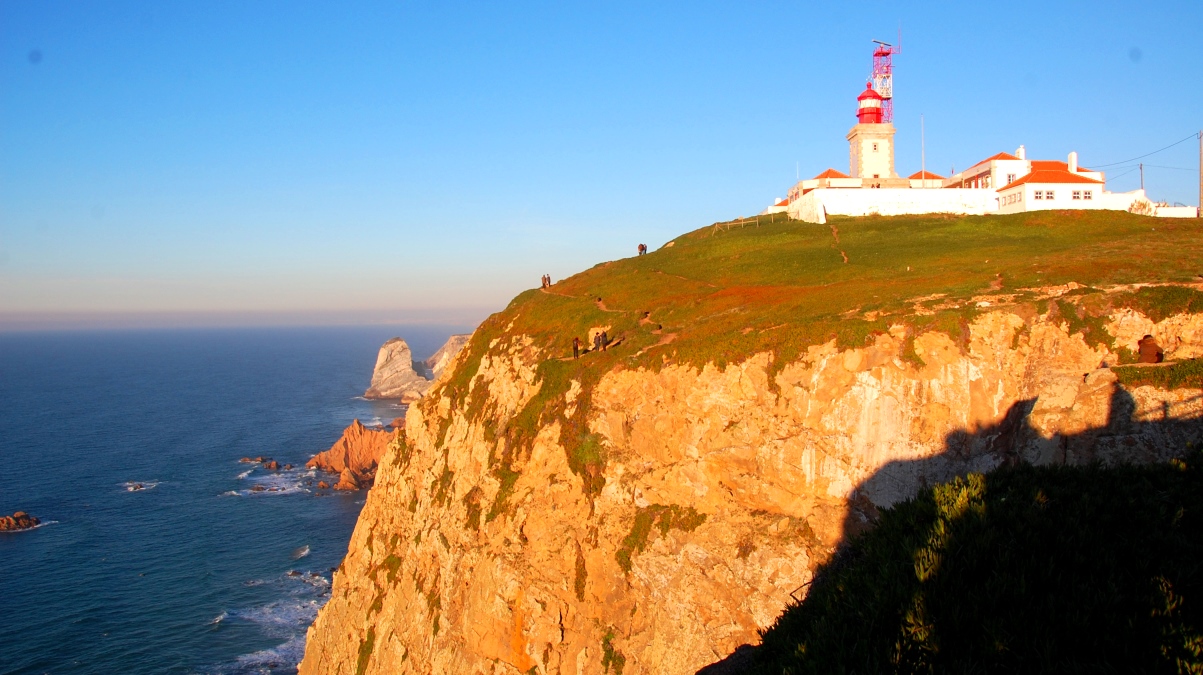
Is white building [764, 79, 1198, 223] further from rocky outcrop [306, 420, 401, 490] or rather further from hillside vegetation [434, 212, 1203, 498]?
rocky outcrop [306, 420, 401, 490]

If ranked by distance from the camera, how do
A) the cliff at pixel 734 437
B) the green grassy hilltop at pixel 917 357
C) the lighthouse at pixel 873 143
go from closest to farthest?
the green grassy hilltop at pixel 917 357
the cliff at pixel 734 437
the lighthouse at pixel 873 143

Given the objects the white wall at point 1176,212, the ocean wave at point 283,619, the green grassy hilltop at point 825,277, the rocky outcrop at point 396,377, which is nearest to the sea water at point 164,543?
the ocean wave at point 283,619

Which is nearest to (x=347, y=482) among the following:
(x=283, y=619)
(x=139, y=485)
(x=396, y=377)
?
(x=139, y=485)

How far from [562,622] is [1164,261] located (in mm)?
29150

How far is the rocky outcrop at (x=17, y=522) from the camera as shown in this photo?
2572 inches

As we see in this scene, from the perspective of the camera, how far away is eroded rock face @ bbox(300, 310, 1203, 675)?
23.0 meters

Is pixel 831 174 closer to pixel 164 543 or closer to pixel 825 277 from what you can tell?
pixel 825 277

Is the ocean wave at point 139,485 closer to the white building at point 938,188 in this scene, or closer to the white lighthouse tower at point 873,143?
the white building at point 938,188

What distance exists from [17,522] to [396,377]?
94.9 m

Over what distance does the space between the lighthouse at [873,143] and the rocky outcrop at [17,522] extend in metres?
82.1

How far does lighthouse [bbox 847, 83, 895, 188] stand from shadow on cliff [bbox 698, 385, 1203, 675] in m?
50.5

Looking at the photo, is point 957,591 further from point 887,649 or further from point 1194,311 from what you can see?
point 1194,311

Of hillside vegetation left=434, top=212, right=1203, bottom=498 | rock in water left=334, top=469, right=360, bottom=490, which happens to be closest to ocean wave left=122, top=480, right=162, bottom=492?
rock in water left=334, top=469, right=360, bottom=490

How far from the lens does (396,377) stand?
526ft
